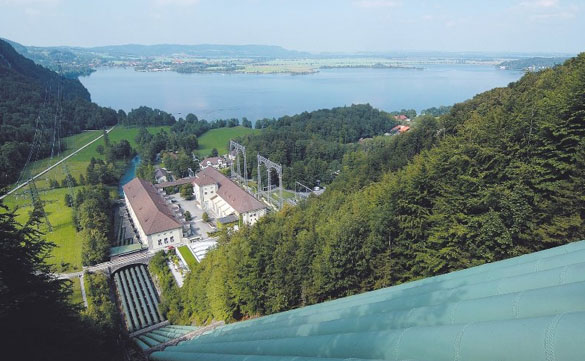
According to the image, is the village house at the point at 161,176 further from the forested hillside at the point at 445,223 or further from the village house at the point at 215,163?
the forested hillside at the point at 445,223

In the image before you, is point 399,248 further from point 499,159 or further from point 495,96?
point 495,96

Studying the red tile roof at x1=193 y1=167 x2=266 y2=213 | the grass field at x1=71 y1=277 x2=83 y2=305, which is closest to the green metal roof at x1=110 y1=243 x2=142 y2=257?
the grass field at x1=71 y1=277 x2=83 y2=305

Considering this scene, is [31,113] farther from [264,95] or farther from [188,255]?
[264,95]

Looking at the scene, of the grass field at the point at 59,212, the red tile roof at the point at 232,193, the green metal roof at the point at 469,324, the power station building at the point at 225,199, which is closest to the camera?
the green metal roof at the point at 469,324

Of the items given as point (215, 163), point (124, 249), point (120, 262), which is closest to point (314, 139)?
point (215, 163)

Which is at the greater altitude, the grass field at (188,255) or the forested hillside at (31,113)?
the forested hillside at (31,113)

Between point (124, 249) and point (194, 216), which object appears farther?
point (194, 216)

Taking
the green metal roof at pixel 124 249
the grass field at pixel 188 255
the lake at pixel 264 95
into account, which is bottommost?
the grass field at pixel 188 255

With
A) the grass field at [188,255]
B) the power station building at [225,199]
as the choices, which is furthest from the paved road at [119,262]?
the power station building at [225,199]
